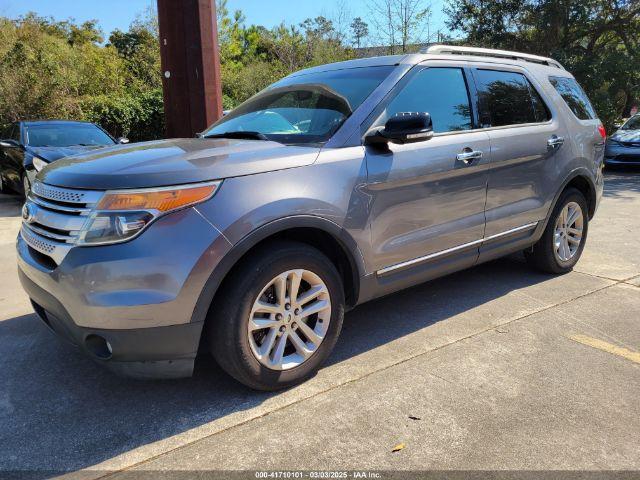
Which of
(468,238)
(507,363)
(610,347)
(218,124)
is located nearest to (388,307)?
(468,238)

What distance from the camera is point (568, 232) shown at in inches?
197

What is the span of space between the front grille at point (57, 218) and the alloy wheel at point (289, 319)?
3.08ft

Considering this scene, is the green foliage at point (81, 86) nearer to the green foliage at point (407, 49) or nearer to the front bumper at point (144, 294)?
the green foliage at point (407, 49)

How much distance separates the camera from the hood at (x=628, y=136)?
12.9 m

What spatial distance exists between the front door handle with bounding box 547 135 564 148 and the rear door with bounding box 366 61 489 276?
88 cm

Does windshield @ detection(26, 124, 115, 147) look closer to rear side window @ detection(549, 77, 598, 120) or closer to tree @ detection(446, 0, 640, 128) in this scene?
rear side window @ detection(549, 77, 598, 120)

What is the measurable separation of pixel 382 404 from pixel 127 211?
1621 millimetres

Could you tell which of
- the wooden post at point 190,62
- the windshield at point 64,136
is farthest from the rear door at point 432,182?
the wooden post at point 190,62

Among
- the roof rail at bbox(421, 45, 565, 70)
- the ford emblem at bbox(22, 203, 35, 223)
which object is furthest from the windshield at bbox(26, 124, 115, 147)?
the roof rail at bbox(421, 45, 565, 70)

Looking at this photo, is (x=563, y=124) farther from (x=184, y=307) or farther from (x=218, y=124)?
(x=184, y=307)

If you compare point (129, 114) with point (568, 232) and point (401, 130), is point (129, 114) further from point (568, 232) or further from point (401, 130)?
point (401, 130)

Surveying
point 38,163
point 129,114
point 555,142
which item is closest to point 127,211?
point 555,142

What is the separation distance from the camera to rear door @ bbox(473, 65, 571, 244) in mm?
4039

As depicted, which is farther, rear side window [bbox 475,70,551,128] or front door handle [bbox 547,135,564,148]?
front door handle [bbox 547,135,564,148]
